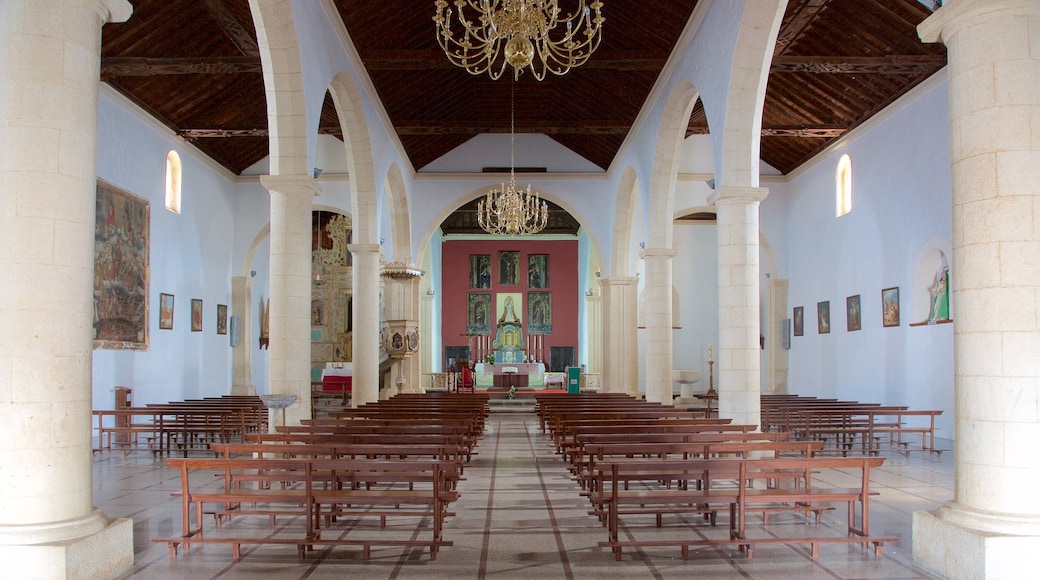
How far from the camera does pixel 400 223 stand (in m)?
22.5

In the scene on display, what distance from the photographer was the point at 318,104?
→ 38.1 ft

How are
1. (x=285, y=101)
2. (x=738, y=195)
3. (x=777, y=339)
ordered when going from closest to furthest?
(x=285, y=101), (x=738, y=195), (x=777, y=339)

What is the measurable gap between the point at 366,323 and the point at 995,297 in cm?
1273

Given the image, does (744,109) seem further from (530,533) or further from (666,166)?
(530,533)

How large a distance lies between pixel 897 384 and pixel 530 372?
1270 cm

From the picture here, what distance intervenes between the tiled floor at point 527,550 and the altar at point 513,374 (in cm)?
1561

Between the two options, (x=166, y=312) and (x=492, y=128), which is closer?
(x=166, y=312)

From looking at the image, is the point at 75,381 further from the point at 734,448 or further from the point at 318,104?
the point at 318,104

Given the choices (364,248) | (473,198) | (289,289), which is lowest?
(289,289)

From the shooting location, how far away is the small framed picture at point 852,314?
18.0 meters

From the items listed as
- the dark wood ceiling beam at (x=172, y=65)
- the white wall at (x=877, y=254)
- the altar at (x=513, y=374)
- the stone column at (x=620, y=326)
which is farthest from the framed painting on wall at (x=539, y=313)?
the dark wood ceiling beam at (x=172, y=65)

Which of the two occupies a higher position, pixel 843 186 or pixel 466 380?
pixel 843 186

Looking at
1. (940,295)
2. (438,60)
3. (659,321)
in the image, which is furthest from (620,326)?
(438,60)

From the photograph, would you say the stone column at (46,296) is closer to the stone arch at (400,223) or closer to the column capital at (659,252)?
the column capital at (659,252)
